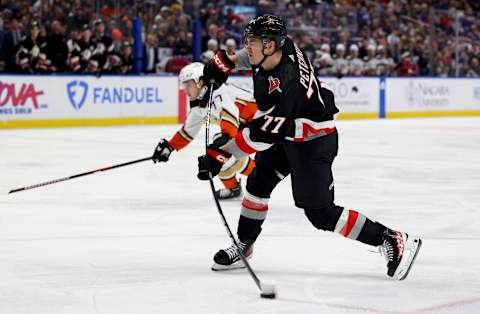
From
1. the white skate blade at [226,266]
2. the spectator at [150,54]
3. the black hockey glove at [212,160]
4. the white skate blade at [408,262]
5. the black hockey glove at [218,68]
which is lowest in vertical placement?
the spectator at [150,54]

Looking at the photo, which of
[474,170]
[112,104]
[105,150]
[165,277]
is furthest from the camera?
[112,104]

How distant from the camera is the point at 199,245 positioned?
518 cm

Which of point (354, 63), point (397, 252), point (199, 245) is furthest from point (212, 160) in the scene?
point (354, 63)

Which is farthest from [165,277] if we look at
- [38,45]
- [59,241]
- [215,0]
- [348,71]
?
[348,71]

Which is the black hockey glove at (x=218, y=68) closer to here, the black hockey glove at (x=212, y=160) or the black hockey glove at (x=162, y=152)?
the black hockey glove at (x=212, y=160)

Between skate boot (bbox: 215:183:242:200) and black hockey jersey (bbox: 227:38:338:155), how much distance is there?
304cm

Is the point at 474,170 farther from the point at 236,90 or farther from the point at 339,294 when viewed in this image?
the point at 339,294

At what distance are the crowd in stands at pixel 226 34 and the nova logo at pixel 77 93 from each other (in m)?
0.23

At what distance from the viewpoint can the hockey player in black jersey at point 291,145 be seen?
3.96 metres

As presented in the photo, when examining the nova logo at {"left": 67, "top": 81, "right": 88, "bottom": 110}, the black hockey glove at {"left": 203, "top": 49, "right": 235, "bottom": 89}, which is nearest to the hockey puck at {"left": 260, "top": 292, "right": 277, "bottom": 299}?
the black hockey glove at {"left": 203, "top": 49, "right": 235, "bottom": 89}

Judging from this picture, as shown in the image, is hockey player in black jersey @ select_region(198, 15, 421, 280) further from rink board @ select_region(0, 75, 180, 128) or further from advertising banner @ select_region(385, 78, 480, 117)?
advertising banner @ select_region(385, 78, 480, 117)

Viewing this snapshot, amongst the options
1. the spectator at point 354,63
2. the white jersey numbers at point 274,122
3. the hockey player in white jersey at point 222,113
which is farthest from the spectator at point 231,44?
the white jersey numbers at point 274,122

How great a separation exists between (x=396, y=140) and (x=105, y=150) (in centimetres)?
450

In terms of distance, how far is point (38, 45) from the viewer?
15.1m
